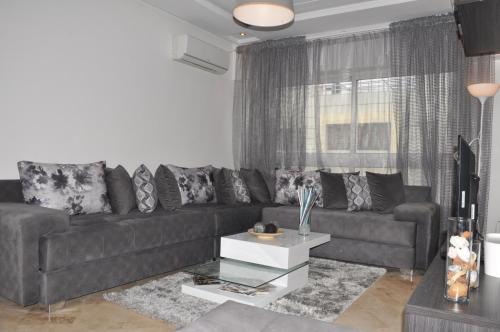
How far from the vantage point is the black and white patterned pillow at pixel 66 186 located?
9.50 ft

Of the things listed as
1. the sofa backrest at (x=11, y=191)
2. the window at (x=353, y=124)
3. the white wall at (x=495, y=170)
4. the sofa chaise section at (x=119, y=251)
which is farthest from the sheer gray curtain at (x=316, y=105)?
the sofa backrest at (x=11, y=191)

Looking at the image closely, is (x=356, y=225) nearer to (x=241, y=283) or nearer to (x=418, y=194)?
(x=418, y=194)

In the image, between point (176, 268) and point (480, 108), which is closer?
point (176, 268)

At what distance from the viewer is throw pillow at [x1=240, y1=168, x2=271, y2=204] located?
186 inches

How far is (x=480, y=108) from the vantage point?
13.5 ft

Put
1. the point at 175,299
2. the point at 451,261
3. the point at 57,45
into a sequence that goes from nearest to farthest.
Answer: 1. the point at 451,261
2. the point at 175,299
3. the point at 57,45

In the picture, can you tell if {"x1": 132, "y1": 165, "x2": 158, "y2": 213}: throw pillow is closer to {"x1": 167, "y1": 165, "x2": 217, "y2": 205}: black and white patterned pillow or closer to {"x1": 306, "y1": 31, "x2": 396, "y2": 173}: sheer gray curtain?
{"x1": 167, "y1": 165, "x2": 217, "y2": 205}: black and white patterned pillow

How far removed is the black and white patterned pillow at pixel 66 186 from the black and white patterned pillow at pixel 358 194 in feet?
7.62

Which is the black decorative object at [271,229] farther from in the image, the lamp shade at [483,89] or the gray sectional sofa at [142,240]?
the lamp shade at [483,89]

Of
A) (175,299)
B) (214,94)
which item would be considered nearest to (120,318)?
(175,299)

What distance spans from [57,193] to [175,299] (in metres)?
1.19

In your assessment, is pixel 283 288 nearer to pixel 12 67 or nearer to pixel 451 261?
pixel 451 261

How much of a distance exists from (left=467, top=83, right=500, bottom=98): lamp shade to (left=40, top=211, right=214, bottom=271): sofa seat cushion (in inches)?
107

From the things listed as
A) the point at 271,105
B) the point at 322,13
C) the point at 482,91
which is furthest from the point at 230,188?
the point at 482,91
